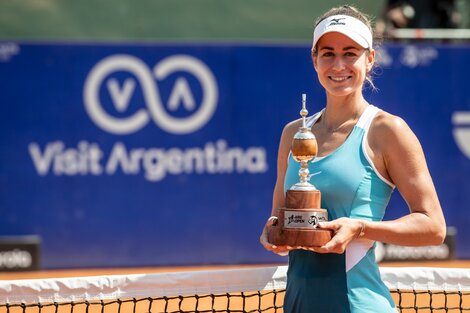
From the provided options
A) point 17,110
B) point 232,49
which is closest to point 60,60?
point 17,110

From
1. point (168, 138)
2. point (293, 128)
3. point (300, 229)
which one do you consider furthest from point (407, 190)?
point (168, 138)

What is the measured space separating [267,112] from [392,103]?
1.47m

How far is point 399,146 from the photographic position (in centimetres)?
288

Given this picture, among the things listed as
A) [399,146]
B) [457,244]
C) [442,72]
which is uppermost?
[442,72]

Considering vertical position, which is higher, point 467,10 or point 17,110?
point 467,10

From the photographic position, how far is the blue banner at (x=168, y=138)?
10.8 metres

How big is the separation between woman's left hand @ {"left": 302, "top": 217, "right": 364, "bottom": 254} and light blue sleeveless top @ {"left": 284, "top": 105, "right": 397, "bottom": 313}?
0.41ft

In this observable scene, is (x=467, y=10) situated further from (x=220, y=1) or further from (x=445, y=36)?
(x=220, y=1)

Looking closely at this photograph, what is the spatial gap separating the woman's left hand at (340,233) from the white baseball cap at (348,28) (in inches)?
22.4

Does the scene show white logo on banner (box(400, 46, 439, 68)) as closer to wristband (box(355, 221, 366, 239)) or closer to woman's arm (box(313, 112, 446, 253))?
woman's arm (box(313, 112, 446, 253))

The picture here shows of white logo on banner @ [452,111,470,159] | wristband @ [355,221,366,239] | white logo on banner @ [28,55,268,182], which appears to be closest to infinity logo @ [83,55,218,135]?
white logo on banner @ [28,55,268,182]

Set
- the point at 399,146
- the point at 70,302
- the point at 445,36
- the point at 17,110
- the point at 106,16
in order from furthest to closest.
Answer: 1. the point at 106,16
2. the point at 445,36
3. the point at 17,110
4. the point at 70,302
5. the point at 399,146

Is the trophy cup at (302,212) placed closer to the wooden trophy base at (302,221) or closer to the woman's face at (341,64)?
the wooden trophy base at (302,221)

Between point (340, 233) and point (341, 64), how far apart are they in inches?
21.5
